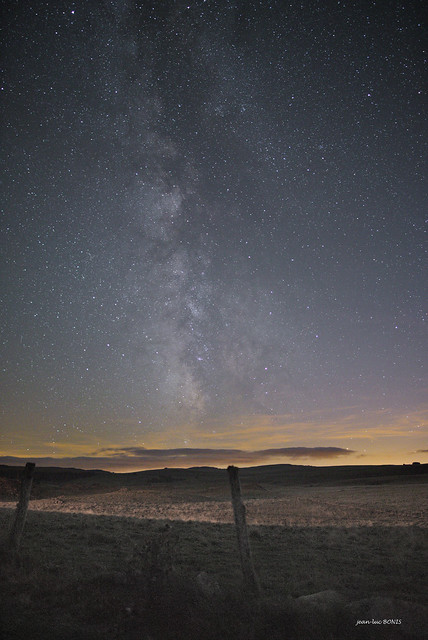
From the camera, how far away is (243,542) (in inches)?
376

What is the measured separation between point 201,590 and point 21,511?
19.6 ft

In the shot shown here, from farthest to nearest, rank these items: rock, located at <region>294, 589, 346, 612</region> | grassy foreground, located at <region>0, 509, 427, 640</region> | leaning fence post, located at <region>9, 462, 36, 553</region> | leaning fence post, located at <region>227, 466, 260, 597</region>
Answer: leaning fence post, located at <region>9, 462, 36, 553</region>
leaning fence post, located at <region>227, 466, 260, 597</region>
rock, located at <region>294, 589, 346, 612</region>
grassy foreground, located at <region>0, 509, 427, 640</region>

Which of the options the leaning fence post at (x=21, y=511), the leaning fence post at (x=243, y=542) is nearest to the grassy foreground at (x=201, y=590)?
the leaning fence post at (x=243, y=542)

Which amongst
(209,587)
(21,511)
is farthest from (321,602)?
(21,511)

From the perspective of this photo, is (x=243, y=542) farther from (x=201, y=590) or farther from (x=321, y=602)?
(x=321, y=602)

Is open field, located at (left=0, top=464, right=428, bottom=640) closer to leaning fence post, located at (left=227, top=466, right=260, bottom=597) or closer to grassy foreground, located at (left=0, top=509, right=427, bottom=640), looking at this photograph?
grassy foreground, located at (left=0, top=509, right=427, bottom=640)

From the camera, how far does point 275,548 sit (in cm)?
1541

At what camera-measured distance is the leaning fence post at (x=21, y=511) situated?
36.0ft

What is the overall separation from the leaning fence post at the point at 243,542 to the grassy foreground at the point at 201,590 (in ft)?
1.29

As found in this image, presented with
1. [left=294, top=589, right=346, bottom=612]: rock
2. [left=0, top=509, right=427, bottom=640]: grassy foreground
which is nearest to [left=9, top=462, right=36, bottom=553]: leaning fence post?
[left=0, top=509, right=427, bottom=640]: grassy foreground

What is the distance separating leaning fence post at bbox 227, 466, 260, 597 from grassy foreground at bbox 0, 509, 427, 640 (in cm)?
39

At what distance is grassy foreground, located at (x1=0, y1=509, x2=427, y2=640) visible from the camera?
23.1ft

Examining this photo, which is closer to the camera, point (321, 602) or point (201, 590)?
point (321, 602)

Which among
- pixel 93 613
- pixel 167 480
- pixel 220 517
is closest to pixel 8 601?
pixel 93 613
